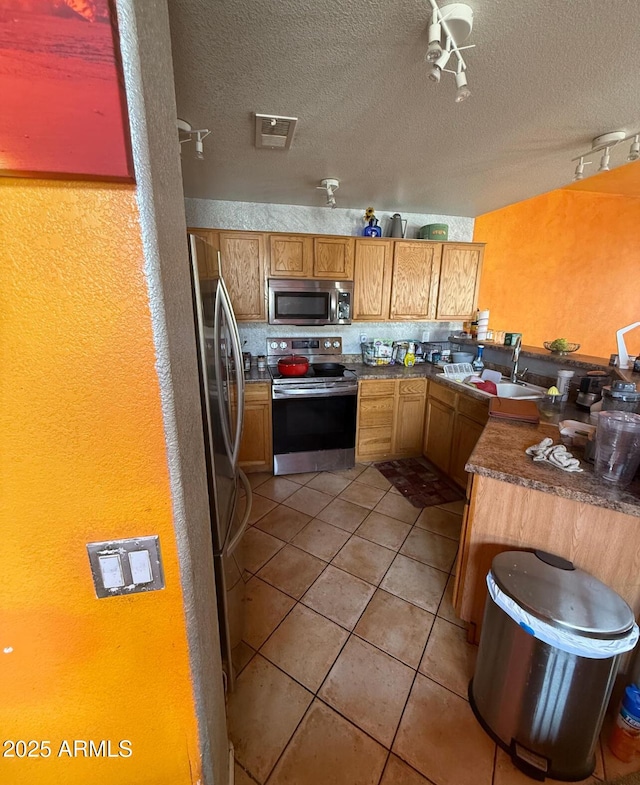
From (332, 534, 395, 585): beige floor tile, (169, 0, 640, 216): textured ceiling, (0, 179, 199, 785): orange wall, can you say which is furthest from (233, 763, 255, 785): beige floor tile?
(169, 0, 640, 216): textured ceiling

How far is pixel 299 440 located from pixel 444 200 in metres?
2.55

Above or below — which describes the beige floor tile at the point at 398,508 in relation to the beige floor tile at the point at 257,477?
below

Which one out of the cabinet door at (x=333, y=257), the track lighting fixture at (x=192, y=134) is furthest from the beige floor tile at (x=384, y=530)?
the track lighting fixture at (x=192, y=134)

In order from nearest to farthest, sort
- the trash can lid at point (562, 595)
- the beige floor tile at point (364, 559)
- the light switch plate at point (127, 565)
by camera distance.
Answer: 1. the light switch plate at point (127, 565)
2. the trash can lid at point (562, 595)
3. the beige floor tile at point (364, 559)

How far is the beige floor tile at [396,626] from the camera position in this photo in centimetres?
→ 155

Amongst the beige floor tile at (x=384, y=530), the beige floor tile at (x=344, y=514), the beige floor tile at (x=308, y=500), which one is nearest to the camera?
the beige floor tile at (x=384, y=530)

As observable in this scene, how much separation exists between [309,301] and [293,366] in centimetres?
64

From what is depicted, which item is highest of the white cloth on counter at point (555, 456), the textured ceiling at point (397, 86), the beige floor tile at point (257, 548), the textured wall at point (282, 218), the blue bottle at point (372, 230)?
the textured ceiling at point (397, 86)

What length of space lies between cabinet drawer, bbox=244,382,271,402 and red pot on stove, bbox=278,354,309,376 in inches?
9.0

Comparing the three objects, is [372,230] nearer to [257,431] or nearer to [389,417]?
[389,417]

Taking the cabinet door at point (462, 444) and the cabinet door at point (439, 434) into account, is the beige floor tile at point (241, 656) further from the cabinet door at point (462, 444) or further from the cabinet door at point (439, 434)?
the cabinet door at point (439, 434)

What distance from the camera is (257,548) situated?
2.16m

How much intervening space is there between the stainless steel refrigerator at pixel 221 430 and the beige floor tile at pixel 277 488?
4.02 ft

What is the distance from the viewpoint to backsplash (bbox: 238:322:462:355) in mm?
3346
